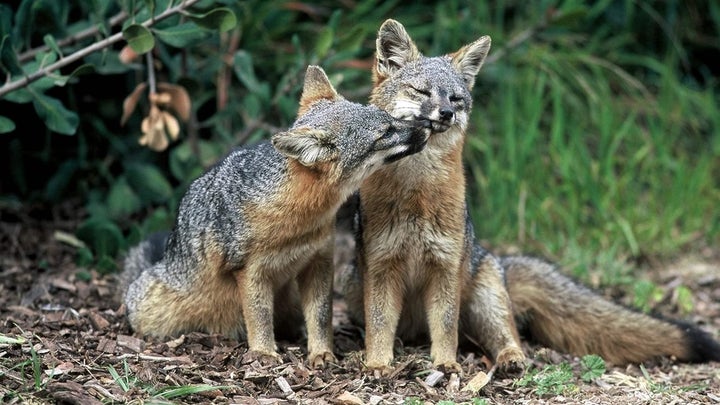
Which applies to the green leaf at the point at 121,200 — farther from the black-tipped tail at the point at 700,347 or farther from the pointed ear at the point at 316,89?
the black-tipped tail at the point at 700,347

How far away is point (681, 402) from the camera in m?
5.79

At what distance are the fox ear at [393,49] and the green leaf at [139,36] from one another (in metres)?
1.58

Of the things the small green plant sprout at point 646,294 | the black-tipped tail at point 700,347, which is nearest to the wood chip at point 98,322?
the black-tipped tail at point 700,347

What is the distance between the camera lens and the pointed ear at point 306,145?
5582 millimetres

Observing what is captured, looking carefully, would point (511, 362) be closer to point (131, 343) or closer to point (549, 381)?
point (549, 381)

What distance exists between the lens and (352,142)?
18.7ft

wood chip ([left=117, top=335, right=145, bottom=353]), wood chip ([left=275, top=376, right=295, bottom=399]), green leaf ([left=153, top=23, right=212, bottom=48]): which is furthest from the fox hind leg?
green leaf ([left=153, top=23, right=212, bottom=48])

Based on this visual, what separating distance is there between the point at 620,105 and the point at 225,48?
14.6 ft

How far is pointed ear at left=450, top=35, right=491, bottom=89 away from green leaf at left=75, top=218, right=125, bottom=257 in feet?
10.8

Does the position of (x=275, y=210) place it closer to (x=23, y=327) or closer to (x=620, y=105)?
(x=23, y=327)

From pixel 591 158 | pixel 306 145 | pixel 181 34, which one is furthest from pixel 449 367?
pixel 591 158

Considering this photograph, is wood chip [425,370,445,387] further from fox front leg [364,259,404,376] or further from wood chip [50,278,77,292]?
wood chip [50,278,77,292]

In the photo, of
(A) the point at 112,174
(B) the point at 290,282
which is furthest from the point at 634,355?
(A) the point at 112,174

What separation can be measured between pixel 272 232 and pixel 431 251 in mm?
1025
